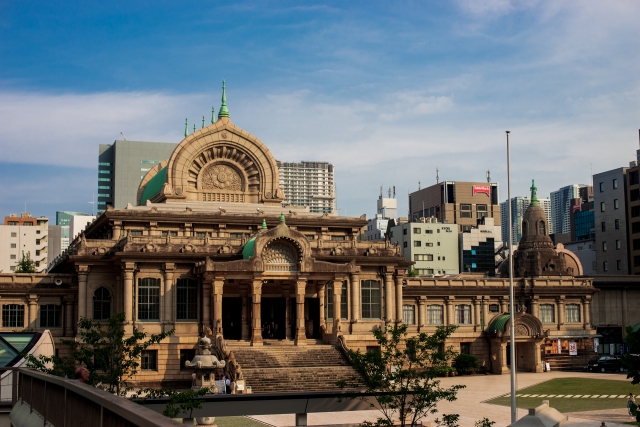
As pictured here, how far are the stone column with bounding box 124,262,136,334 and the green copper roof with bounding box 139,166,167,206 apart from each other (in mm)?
14534

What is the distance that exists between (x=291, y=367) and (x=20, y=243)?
124 metres

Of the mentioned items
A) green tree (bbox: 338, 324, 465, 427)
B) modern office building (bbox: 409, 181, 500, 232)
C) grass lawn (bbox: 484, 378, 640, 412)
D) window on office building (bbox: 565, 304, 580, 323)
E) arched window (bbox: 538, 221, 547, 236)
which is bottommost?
grass lawn (bbox: 484, 378, 640, 412)

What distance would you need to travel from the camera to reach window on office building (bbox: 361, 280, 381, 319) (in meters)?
75.8

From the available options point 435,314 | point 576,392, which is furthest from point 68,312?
point 576,392

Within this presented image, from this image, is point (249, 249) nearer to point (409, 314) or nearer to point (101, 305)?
point (101, 305)

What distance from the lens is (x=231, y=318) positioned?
74812 millimetres

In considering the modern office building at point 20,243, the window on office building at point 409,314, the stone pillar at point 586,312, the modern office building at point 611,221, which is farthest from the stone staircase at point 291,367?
the modern office building at point 20,243

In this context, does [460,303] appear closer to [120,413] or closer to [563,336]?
[563,336]

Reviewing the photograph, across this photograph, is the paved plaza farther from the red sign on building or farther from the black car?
the red sign on building

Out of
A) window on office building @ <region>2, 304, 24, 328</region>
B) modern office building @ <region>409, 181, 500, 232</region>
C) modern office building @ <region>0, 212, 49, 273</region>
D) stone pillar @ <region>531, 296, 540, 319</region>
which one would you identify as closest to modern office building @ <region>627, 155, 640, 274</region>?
stone pillar @ <region>531, 296, 540, 319</region>

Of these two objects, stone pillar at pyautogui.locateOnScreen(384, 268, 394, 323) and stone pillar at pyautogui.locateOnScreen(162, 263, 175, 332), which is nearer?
stone pillar at pyautogui.locateOnScreen(162, 263, 175, 332)

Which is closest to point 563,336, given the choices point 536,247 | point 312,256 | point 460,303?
point 460,303

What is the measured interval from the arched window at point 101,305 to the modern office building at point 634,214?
83.2 meters

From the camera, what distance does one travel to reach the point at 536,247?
10519 centimetres
